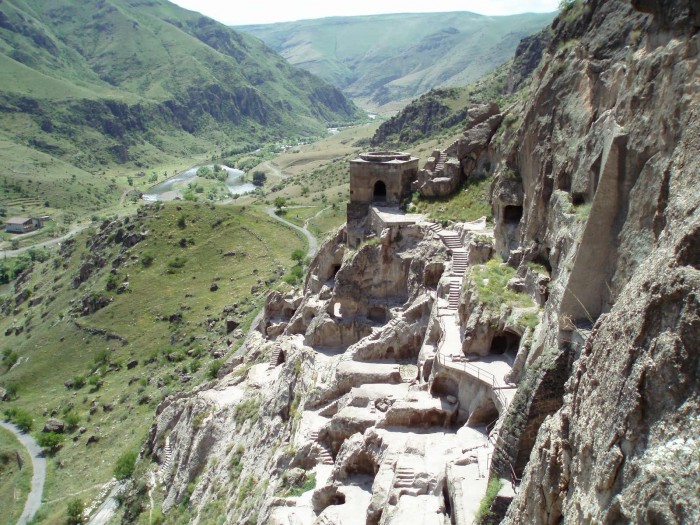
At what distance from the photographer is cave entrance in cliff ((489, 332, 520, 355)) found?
29495 millimetres

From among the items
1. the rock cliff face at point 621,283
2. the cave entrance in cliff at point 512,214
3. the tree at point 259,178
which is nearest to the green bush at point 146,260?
the cave entrance in cliff at point 512,214

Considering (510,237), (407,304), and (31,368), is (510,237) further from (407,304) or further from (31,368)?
(31,368)

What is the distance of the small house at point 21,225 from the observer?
167 m

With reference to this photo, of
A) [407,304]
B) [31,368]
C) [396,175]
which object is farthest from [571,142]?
[31,368]

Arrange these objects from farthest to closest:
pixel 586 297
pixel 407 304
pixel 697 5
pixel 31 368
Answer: pixel 31 368 < pixel 407 304 < pixel 586 297 < pixel 697 5

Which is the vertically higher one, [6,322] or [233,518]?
[233,518]

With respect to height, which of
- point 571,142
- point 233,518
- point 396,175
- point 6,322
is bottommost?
point 6,322

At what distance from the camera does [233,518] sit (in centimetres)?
3450

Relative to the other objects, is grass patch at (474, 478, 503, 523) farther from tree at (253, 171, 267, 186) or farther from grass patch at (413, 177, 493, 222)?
tree at (253, 171, 267, 186)

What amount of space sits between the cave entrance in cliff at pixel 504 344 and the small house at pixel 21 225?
166631mm

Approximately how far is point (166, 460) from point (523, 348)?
36.0 m

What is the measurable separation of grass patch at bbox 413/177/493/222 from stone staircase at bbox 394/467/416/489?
2291cm

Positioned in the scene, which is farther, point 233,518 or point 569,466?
point 233,518

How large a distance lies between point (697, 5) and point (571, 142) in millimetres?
11785
